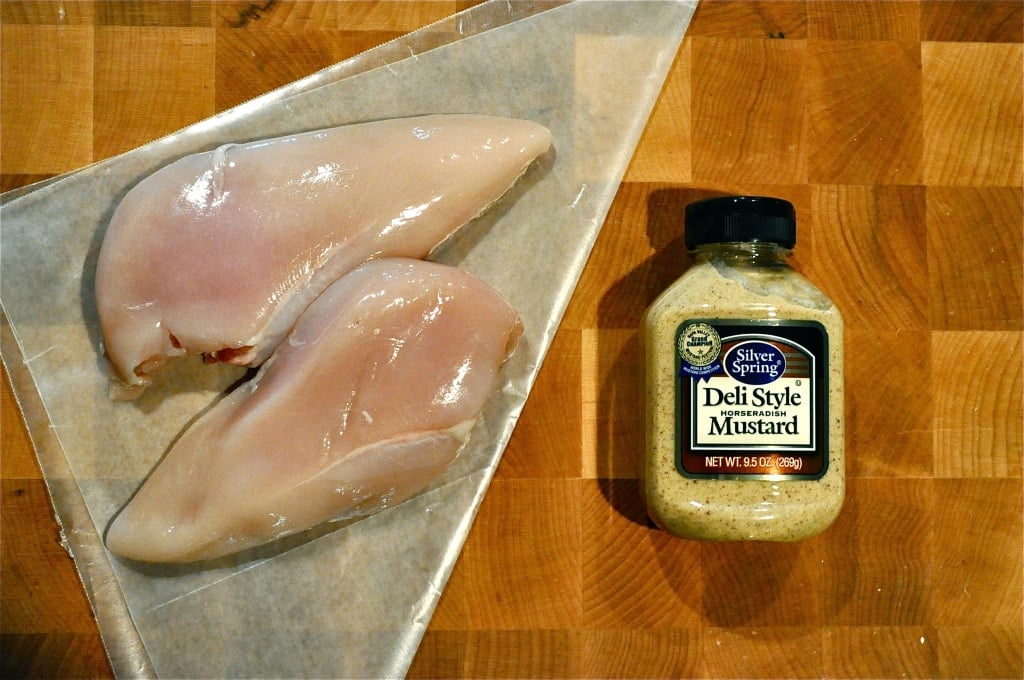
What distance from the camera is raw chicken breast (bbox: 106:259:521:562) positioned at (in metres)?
0.96

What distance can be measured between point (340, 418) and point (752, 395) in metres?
0.53

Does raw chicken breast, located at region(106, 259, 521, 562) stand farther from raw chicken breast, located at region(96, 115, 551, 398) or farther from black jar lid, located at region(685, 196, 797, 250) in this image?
black jar lid, located at region(685, 196, 797, 250)

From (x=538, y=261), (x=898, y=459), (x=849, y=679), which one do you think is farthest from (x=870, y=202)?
(x=849, y=679)

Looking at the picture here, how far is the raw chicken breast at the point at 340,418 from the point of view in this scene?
96cm

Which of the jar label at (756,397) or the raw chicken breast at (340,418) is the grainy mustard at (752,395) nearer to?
the jar label at (756,397)

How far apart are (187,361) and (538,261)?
515 mm

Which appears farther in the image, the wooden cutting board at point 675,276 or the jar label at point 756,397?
the wooden cutting board at point 675,276

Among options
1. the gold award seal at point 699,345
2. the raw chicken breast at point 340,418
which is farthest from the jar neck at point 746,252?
the raw chicken breast at point 340,418

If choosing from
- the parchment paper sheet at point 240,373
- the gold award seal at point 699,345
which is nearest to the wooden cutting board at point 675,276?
the parchment paper sheet at point 240,373

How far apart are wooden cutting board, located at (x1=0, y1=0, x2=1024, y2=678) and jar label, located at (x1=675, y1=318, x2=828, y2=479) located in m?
0.14

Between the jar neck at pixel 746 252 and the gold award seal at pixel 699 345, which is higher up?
the jar neck at pixel 746 252

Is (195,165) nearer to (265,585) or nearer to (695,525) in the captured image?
(265,585)

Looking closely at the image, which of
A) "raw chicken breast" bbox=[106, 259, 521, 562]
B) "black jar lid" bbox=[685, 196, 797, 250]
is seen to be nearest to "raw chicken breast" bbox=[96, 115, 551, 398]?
"raw chicken breast" bbox=[106, 259, 521, 562]

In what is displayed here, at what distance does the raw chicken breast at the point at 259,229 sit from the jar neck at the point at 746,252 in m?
0.31
